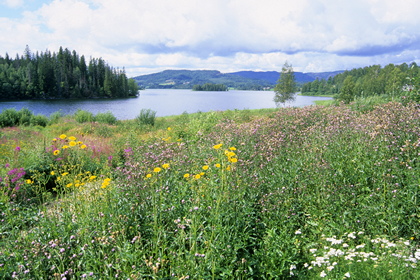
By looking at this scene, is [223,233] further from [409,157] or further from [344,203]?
[409,157]

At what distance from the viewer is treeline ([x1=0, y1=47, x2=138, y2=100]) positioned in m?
70.8

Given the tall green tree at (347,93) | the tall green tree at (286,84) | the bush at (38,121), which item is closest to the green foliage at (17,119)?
the bush at (38,121)

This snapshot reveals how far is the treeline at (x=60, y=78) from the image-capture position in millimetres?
70750

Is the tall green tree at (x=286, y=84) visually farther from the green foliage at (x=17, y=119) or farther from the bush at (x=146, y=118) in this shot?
the green foliage at (x=17, y=119)

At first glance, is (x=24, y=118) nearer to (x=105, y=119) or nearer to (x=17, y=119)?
(x=17, y=119)

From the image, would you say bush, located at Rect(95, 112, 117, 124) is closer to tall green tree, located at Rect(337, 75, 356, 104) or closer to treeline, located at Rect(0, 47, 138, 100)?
tall green tree, located at Rect(337, 75, 356, 104)

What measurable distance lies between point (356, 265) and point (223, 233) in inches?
61.3

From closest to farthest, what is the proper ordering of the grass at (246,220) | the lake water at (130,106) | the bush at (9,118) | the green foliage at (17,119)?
the grass at (246,220) < the bush at (9,118) < the green foliage at (17,119) < the lake water at (130,106)

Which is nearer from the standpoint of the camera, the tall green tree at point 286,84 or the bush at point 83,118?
the bush at point 83,118

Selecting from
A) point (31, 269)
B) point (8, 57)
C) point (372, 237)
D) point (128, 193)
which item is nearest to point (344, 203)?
point (372, 237)

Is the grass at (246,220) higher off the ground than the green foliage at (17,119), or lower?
lower

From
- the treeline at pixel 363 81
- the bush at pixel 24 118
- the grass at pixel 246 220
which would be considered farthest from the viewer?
the treeline at pixel 363 81

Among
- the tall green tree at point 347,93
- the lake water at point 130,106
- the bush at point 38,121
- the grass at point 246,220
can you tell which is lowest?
the grass at point 246,220

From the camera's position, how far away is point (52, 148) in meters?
8.41
